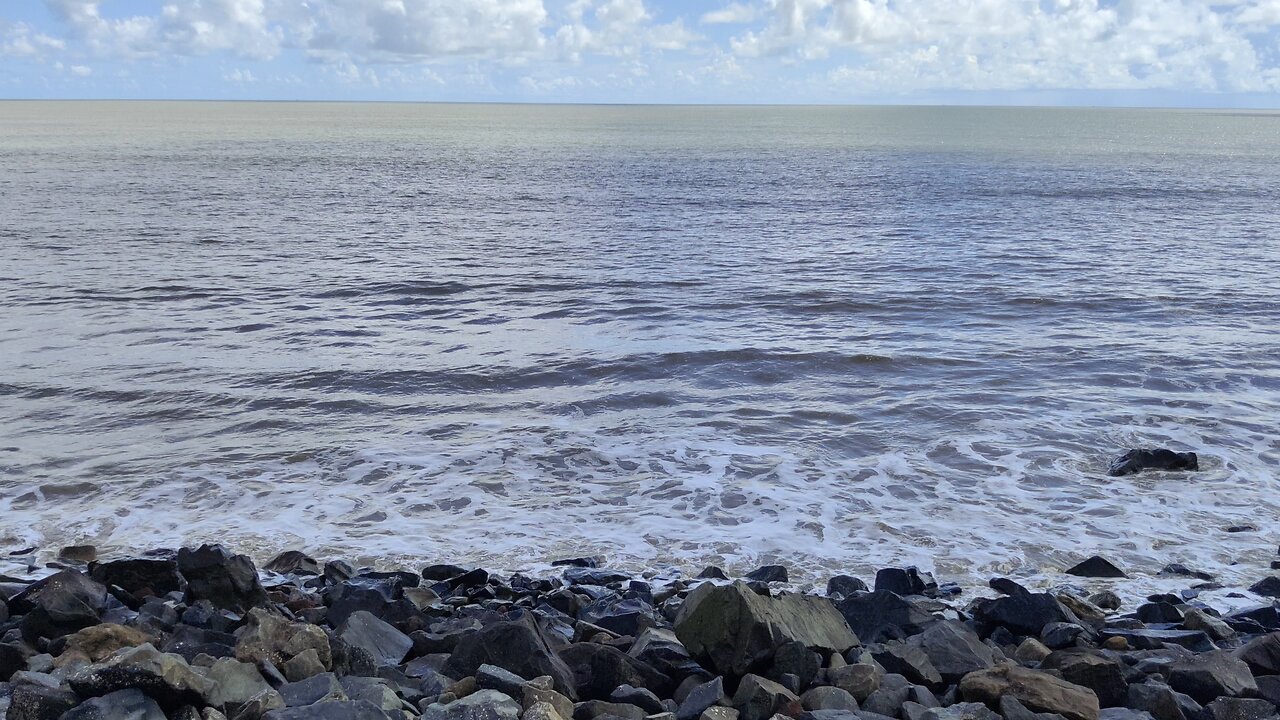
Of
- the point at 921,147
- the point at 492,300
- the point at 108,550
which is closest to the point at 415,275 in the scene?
the point at 492,300

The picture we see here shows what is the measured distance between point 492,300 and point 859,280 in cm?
957

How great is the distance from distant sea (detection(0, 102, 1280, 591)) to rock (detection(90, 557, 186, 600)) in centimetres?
154

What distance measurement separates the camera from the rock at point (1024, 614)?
768cm

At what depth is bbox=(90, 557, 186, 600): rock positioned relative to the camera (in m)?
8.30

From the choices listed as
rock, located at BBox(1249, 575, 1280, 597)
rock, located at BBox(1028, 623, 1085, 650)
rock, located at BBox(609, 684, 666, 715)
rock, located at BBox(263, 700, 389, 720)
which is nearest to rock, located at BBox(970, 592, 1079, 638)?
rock, located at BBox(1028, 623, 1085, 650)

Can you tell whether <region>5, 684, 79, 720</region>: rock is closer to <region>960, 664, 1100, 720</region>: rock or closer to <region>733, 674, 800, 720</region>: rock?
<region>733, 674, 800, 720</region>: rock

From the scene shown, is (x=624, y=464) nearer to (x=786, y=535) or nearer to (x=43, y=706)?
(x=786, y=535)

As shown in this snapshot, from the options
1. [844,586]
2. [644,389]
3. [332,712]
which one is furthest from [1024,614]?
[644,389]

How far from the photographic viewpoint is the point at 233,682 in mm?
5730

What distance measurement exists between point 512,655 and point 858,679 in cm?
216

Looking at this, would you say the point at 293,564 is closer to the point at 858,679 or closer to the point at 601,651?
the point at 601,651

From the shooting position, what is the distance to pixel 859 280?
26203 millimetres

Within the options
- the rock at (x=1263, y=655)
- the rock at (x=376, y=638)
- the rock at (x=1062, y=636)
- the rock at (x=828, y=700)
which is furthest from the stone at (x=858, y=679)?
the rock at (x=376, y=638)

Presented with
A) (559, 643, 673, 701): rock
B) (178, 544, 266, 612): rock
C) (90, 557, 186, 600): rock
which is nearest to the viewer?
(559, 643, 673, 701): rock
